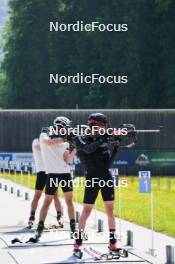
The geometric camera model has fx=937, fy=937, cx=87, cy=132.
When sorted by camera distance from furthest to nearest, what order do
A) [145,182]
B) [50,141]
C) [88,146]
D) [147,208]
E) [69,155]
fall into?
[147,208] < [145,182] < [50,141] < [69,155] < [88,146]

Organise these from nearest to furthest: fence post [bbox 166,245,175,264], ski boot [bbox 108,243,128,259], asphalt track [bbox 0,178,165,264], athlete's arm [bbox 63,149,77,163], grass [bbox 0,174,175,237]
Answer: fence post [bbox 166,245,175,264]
asphalt track [bbox 0,178,165,264]
ski boot [bbox 108,243,128,259]
athlete's arm [bbox 63,149,77,163]
grass [bbox 0,174,175,237]

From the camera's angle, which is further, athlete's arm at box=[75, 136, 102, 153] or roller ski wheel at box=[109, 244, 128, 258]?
roller ski wheel at box=[109, 244, 128, 258]

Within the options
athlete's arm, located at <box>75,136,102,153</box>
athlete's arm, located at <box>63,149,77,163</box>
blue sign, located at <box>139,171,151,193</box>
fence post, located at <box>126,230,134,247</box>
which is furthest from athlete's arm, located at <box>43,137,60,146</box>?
athlete's arm, located at <box>75,136,102,153</box>

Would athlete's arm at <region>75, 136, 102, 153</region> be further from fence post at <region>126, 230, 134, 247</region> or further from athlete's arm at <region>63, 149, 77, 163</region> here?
fence post at <region>126, 230, 134, 247</region>

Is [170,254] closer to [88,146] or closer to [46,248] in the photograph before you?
[88,146]

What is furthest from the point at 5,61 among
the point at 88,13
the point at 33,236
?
the point at 33,236

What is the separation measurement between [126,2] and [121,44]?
3643 mm

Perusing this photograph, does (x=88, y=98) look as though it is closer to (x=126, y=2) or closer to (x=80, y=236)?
(x=126, y=2)

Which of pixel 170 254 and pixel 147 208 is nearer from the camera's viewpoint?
pixel 170 254

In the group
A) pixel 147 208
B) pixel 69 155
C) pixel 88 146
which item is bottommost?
pixel 147 208

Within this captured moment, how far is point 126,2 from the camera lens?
79750mm

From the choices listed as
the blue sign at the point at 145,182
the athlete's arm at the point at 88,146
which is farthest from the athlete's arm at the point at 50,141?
the athlete's arm at the point at 88,146

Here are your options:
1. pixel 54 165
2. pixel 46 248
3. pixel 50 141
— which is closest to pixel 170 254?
pixel 46 248

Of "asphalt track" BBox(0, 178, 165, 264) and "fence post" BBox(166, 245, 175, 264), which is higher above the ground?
"fence post" BBox(166, 245, 175, 264)
